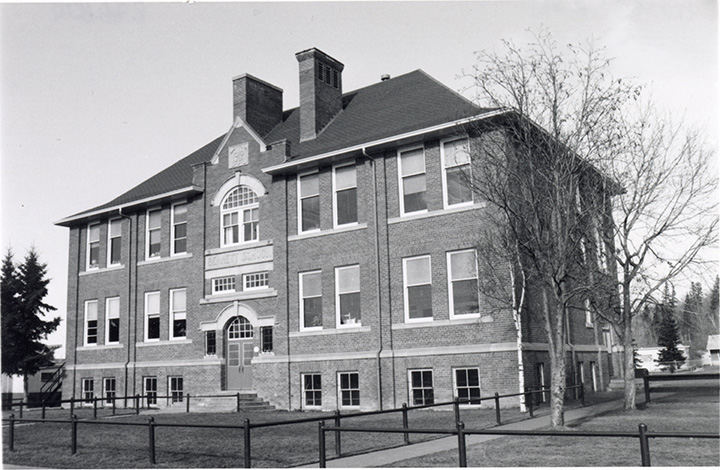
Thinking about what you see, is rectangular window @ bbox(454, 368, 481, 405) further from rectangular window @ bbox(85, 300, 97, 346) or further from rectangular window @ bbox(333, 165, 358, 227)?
rectangular window @ bbox(85, 300, 97, 346)

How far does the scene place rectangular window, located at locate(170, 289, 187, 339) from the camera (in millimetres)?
30750

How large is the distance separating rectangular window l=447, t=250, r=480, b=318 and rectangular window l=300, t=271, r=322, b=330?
5.33m

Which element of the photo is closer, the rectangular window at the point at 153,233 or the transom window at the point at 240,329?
the transom window at the point at 240,329

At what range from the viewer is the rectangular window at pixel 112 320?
108 ft

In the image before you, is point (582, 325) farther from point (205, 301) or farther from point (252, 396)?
point (205, 301)

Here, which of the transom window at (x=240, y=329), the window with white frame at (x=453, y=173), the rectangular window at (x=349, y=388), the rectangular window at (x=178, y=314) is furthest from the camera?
the rectangular window at (x=178, y=314)

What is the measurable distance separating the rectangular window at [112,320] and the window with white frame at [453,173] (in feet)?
56.4

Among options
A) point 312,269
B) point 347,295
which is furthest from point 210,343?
point 347,295

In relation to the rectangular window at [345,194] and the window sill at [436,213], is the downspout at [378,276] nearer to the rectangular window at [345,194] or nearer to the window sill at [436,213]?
the window sill at [436,213]

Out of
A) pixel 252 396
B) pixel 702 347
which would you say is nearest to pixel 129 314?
pixel 252 396

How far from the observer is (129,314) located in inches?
1271

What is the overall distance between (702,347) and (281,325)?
8435 centimetres

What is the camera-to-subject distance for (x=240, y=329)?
28.8m

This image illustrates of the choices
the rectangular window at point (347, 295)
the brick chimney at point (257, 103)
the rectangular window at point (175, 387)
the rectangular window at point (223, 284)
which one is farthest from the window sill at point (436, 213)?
the rectangular window at point (175, 387)
